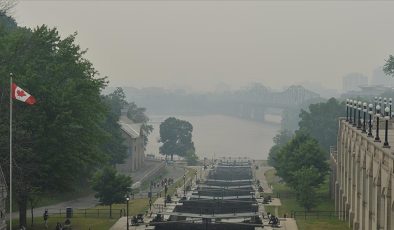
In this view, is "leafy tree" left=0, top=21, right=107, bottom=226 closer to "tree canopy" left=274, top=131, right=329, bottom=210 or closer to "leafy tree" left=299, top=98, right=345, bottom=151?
"tree canopy" left=274, top=131, right=329, bottom=210

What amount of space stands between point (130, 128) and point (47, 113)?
69928mm

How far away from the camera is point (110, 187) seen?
61094 millimetres

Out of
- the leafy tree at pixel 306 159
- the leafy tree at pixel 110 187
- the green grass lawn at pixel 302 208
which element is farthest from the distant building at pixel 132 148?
the leafy tree at pixel 110 187

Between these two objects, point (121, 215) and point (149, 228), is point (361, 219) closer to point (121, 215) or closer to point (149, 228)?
point (149, 228)

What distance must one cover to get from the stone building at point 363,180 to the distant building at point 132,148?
49.2 m

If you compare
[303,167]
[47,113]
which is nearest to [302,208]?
[303,167]

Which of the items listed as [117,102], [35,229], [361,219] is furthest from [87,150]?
[117,102]

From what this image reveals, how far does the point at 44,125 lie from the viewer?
49531 mm

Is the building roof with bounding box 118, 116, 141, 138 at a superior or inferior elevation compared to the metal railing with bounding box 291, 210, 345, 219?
superior

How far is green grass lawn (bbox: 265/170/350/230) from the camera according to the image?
5608 centimetres

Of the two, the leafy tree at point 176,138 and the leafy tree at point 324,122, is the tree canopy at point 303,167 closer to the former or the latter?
the leafy tree at point 324,122

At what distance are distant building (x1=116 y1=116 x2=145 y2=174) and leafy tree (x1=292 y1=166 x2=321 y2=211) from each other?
43761 millimetres


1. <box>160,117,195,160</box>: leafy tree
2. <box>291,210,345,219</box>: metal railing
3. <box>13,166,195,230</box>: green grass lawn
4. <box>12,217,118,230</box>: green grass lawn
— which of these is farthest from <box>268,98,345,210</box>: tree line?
<box>160,117,195,160</box>: leafy tree

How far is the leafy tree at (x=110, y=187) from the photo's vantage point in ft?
201
